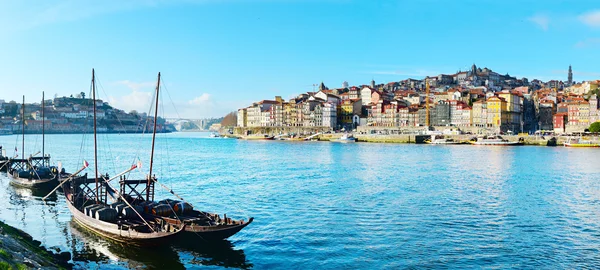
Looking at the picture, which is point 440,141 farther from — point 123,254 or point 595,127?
point 123,254

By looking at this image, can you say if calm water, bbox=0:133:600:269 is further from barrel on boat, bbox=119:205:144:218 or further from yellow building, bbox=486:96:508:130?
yellow building, bbox=486:96:508:130


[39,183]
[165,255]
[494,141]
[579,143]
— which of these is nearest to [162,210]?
[165,255]

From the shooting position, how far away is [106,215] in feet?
63.0

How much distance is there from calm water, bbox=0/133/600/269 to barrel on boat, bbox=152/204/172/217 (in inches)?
73.7

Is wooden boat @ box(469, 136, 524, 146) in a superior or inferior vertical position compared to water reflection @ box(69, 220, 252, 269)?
superior

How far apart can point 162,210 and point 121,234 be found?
73.1 inches

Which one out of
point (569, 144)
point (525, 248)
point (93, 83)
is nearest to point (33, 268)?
point (93, 83)

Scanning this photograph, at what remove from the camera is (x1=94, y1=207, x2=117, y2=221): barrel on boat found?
1917cm

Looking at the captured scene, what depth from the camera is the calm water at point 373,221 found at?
1642 centimetres

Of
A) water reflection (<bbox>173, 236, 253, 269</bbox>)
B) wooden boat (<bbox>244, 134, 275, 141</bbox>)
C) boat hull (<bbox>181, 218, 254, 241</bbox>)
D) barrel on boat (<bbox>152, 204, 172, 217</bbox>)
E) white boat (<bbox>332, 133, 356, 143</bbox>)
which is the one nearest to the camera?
water reflection (<bbox>173, 236, 253, 269</bbox>)

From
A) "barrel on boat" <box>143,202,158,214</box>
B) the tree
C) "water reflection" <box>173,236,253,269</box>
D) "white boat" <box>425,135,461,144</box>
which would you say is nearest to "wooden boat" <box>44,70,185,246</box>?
"barrel on boat" <box>143,202,158,214</box>

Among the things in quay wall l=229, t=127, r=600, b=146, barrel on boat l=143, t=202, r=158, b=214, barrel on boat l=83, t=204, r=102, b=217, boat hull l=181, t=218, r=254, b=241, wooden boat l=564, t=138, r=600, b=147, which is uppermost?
quay wall l=229, t=127, r=600, b=146

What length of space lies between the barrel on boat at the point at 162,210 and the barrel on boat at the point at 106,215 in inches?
61.3

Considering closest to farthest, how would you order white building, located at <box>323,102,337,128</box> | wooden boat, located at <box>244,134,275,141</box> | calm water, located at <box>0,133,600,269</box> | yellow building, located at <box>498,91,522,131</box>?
calm water, located at <box>0,133,600,269</box>
yellow building, located at <box>498,91,522,131</box>
white building, located at <box>323,102,337,128</box>
wooden boat, located at <box>244,134,275,141</box>
